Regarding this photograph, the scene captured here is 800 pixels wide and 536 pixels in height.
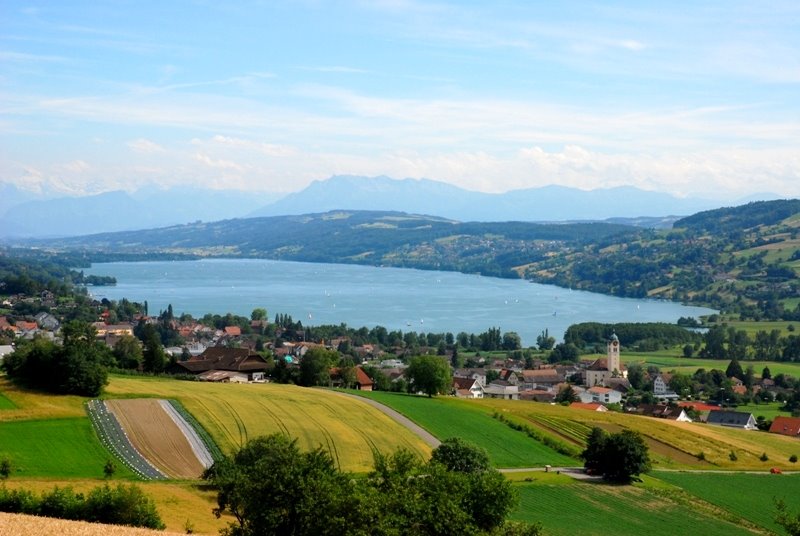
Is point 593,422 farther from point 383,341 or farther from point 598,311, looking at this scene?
point 598,311

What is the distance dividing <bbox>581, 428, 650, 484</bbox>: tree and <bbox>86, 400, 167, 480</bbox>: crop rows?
13404 millimetres

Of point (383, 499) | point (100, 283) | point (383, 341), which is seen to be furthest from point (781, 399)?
point (100, 283)

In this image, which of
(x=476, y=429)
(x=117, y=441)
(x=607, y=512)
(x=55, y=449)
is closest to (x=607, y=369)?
(x=476, y=429)

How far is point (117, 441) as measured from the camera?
90.5ft

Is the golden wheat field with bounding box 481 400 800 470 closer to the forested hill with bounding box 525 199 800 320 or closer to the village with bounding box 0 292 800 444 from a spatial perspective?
the village with bounding box 0 292 800 444

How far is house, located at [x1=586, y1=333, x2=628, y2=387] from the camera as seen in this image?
222 feet

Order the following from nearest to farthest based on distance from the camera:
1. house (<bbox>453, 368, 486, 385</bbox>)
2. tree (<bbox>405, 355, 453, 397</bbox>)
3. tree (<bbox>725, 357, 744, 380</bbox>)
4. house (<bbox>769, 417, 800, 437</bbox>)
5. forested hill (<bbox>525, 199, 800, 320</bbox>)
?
tree (<bbox>405, 355, 453, 397</bbox>), house (<bbox>769, 417, 800, 437</bbox>), house (<bbox>453, 368, 486, 385</bbox>), tree (<bbox>725, 357, 744, 380</bbox>), forested hill (<bbox>525, 199, 800, 320</bbox>)

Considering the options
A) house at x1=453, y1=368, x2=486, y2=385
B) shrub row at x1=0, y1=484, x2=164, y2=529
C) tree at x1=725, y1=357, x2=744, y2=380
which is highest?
shrub row at x1=0, y1=484, x2=164, y2=529

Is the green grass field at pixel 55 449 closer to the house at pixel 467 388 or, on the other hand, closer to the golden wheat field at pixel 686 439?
the golden wheat field at pixel 686 439

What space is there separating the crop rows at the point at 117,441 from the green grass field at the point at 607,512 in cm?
957

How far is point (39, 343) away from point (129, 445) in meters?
8.66

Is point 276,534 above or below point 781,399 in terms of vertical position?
above

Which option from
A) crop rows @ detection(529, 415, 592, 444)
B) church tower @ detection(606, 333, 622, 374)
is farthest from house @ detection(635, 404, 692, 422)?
church tower @ detection(606, 333, 622, 374)

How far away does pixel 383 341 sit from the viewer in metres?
81.4
